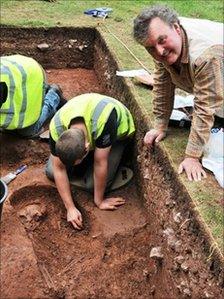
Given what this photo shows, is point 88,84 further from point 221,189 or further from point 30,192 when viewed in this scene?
point 221,189

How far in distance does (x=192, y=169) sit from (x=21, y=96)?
6.48 ft

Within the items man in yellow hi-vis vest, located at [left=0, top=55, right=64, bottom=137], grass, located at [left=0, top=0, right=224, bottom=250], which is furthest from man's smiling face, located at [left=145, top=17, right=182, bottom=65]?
man in yellow hi-vis vest, located at [left=0, top=55, right=64, bottom=137]

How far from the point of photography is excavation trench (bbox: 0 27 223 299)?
3.25 meters

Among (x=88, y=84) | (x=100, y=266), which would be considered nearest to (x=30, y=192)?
(x=100, y=266)

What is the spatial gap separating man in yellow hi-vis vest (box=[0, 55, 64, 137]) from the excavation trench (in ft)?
0.85

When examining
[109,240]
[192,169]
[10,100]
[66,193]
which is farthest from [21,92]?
[192,169]

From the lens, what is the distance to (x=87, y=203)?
4.29 metres

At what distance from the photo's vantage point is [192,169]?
11.5 ft

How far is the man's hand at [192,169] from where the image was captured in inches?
137

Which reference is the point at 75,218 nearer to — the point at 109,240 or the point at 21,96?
the point at 109,240

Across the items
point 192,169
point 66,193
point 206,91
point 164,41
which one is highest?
point 164,41

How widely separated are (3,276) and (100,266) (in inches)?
30.5

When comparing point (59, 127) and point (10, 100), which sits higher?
point (59, 127)

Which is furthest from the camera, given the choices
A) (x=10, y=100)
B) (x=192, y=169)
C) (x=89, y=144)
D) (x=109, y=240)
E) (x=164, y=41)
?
(x=10, y=100)
